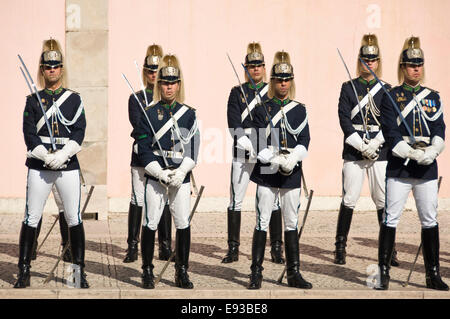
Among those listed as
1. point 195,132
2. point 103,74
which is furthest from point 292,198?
point 103,74

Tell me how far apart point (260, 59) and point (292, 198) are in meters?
2.15

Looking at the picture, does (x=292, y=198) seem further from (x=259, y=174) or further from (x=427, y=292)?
(x=427, y=292)

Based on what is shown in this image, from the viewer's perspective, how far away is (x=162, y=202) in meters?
9.51

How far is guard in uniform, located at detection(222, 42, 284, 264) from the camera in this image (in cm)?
1102

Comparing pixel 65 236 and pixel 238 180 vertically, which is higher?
pixel 238 180

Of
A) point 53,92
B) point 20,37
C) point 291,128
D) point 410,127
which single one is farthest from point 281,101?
point 20,37

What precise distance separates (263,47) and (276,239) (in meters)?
4.36

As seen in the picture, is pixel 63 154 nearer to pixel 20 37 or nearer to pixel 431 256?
pixel 431 256

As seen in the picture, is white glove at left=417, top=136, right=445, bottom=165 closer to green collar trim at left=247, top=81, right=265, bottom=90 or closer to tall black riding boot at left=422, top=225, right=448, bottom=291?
tall black riding boot at left=422, top=225, right=448, bottom=291

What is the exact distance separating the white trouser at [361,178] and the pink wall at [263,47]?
375 centimetres

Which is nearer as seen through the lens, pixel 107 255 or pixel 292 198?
pixel 292 198

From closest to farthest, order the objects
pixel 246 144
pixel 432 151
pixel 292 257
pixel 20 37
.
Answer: pixel 432 151, pixel 292 257, pixel 246 144, pixel 20 37

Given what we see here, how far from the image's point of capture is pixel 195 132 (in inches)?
376

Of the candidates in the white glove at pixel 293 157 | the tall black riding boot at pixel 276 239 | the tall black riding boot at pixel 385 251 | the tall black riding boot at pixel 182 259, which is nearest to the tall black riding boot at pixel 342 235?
the tall black riding boot at pixel 276 239
